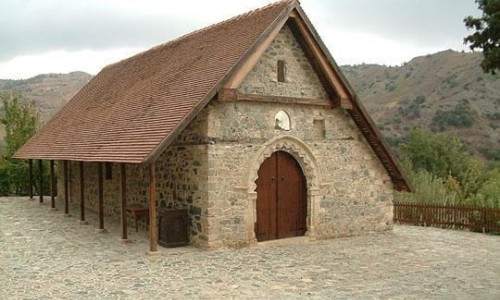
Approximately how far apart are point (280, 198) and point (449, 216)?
670 centimetres

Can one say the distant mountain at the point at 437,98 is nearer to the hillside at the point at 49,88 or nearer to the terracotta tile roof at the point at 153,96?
the hillside at the point at 49,88

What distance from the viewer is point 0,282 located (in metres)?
9.28

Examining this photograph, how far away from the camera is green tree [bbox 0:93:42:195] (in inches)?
1014

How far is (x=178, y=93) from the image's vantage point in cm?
1262

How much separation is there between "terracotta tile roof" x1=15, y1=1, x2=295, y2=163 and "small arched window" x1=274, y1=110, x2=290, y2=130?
1.95m

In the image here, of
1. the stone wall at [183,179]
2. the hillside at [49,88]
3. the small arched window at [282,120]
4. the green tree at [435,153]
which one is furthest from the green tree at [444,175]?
the hillside at [49,88]

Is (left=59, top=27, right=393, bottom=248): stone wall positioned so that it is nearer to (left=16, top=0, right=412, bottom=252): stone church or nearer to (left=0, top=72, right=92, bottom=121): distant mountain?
(left=16, top=0, right=412, bottom=252): stone church

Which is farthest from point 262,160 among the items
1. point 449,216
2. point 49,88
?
point 49,88

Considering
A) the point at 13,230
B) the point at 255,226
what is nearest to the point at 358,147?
the point at 255,226

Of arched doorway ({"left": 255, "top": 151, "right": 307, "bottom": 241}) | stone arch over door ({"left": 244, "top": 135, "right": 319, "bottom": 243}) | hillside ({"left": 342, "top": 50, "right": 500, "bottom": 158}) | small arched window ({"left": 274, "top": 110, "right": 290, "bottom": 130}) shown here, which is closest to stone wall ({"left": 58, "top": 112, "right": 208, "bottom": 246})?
stone arch over door ({"left": 244, "top": 135, "right": 319, "bottom": 243})

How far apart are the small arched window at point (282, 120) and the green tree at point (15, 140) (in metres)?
16.6

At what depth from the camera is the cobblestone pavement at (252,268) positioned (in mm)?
8672

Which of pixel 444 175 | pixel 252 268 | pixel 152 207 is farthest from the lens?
pixel 444 175

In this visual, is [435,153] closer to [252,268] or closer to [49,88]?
[252,268]
